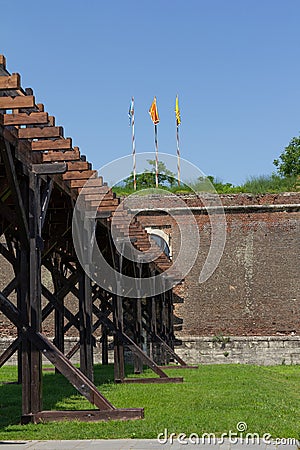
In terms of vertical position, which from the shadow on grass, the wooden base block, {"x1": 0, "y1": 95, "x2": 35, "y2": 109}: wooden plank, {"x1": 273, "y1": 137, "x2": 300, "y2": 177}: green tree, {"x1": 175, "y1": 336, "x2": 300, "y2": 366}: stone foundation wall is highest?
{"x1": 273, "y1": 137, "x2": 300, "y2": 177}: green tree

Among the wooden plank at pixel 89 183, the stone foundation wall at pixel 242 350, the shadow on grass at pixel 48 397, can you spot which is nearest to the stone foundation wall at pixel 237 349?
the stone foundation wall at pixel 242 350

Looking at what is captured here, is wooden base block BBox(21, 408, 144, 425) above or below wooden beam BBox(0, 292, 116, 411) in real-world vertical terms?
below

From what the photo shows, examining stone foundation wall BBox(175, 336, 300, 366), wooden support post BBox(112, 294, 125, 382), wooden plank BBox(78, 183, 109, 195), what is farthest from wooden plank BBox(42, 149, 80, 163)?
stone foundation wall BBox(175, 336, 300, 366)

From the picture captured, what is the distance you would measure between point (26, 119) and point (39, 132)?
446 millimetres

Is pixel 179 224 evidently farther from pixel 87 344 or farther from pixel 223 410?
pixel 223 410

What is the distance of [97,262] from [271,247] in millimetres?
12072

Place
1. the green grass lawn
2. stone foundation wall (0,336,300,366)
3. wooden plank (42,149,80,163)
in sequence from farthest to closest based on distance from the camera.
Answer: stone foundation wall (0,336,300,366) < wooden plank (42,149,80,163) < the green grass lawn

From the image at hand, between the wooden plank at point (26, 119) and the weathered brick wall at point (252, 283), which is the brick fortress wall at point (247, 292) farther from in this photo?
the wooden plank at point (26, 119)

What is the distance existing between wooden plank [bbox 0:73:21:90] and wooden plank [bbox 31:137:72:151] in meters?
1.66

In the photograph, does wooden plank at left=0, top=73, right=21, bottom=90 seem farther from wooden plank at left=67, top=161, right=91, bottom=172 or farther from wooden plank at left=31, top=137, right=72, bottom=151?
wooden plank at left=67, top=161, right=91, bottom=172

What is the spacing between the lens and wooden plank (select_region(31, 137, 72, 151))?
839 centimetres

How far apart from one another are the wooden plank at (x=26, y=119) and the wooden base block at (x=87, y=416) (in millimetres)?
3038

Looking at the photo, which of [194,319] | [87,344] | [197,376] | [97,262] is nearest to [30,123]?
[87,344]

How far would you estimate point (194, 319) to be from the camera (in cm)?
2484
